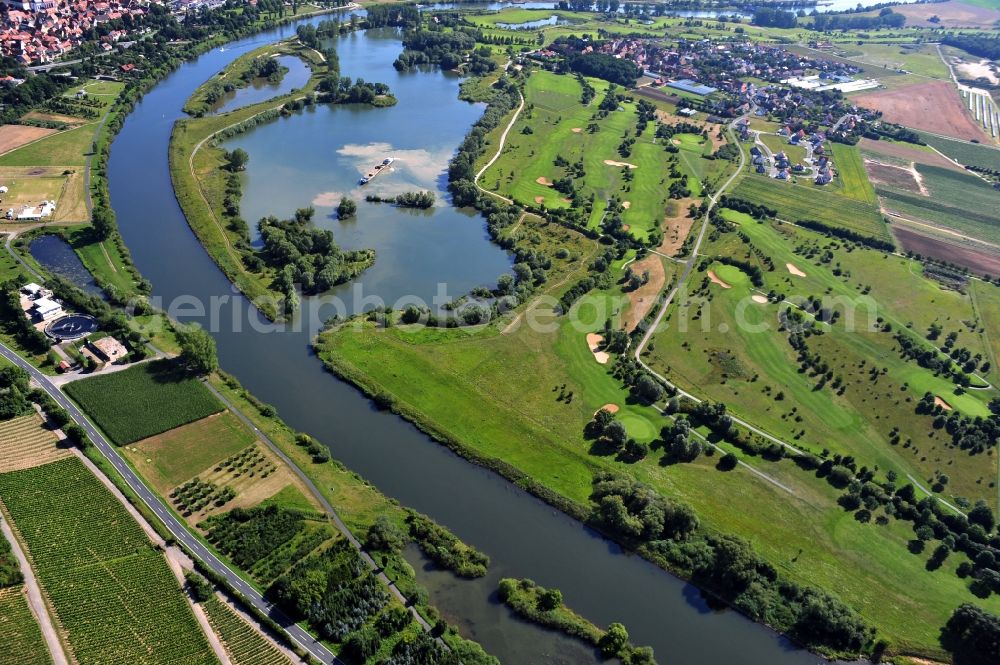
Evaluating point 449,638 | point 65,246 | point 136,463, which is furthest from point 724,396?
point 65,246

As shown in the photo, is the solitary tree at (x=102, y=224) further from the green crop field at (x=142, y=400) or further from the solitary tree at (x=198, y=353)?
the green crop field at (x=142, y=400)

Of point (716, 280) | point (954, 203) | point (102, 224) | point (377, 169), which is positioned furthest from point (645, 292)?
point (954, 203)

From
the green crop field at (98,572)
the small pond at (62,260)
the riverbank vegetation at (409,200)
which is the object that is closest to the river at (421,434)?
the riverbank vegetation at (409,200)

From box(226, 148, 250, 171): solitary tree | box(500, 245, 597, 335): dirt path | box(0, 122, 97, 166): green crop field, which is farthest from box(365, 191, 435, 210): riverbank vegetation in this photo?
box(0, 122, 97, 166): green crop field

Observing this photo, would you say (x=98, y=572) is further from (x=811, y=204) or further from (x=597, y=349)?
(x=811, y=204)

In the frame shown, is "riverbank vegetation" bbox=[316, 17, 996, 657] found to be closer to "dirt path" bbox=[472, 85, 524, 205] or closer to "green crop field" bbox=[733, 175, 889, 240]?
"green crop field" bbox=[733, 175, 889, 240]
